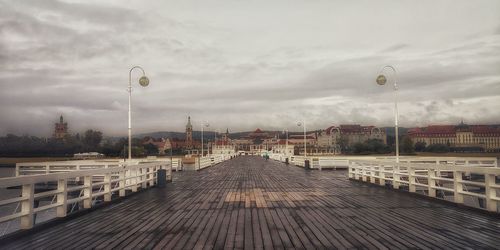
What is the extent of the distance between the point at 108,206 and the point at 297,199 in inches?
224

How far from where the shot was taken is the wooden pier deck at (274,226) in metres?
6.75

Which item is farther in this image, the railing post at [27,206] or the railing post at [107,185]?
the railing post at [107,185]

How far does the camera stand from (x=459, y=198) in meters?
10.9

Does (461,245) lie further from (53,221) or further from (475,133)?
(475,133)

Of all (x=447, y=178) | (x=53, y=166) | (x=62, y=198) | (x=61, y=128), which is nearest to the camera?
A: (x=62, y=198)

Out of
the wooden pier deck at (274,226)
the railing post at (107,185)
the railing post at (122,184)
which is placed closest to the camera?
the wooden pier deck at (274,226)

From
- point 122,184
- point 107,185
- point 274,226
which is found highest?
point 107,185

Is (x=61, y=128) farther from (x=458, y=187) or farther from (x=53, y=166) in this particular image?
(x=458, y=187)

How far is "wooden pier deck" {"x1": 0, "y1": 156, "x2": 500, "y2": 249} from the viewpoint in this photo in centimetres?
675

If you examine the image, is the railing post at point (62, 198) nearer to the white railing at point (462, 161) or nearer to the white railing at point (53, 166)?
the white railing at point (53, 166)

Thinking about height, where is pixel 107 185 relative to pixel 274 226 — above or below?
above

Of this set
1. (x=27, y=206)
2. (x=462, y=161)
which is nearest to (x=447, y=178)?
(x=27, y=206)

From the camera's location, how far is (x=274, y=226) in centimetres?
827

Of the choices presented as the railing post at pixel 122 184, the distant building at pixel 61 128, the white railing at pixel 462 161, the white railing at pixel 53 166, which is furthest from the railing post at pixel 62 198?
the distant building at pixel 61 128
